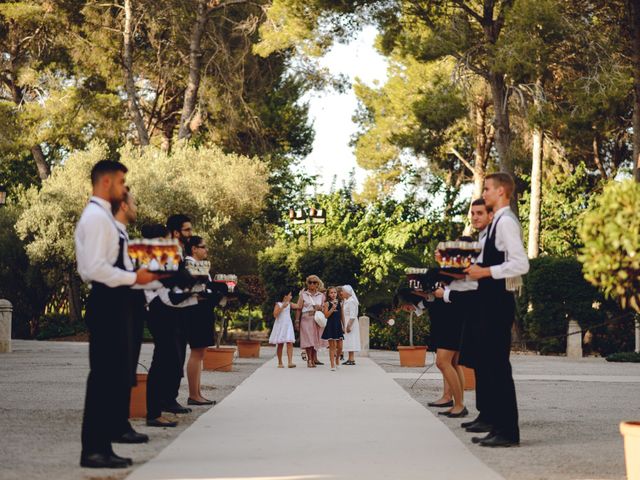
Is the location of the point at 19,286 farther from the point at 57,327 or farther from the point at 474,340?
the point at 474,340

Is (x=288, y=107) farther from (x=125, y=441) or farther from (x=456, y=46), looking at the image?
(x=125, y=441)

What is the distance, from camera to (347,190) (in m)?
48.9

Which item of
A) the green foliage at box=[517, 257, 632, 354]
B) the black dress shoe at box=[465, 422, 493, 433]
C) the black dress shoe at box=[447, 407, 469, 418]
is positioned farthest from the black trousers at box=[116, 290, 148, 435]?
the green foliage at box=[517, 257, 632, 354]

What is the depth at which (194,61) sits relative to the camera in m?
40.2

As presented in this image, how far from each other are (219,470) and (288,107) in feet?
130

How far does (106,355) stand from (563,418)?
555 cm

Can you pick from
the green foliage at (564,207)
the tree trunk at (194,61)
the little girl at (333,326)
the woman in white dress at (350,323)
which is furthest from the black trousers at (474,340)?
the tree trunk at (194,61)

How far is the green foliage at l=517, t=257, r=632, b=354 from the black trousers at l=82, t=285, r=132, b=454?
76.5 feet

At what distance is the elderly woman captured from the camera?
66.2 ft

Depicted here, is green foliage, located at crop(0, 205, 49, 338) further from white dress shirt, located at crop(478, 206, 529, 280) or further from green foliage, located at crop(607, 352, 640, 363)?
white dress shirt, located at crop(478, 206, 529, 280)

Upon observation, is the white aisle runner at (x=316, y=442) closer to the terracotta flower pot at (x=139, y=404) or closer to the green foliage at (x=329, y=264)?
the terracotta flower pot at (x=139, y=404)

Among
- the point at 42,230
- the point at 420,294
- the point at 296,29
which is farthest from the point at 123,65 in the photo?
the point at 420,294

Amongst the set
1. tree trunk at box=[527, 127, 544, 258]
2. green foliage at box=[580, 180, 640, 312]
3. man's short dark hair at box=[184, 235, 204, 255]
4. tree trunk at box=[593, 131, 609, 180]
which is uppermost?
tree trunk at box=[593, 131, 609, 180]

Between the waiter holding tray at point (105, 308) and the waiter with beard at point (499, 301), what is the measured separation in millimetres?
2767
